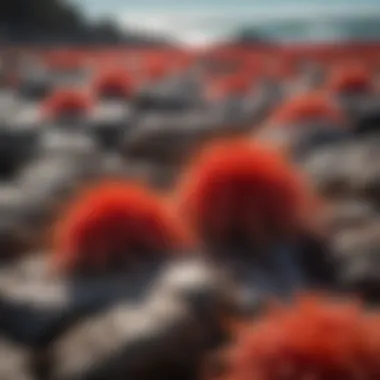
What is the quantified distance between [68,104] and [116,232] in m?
0.65

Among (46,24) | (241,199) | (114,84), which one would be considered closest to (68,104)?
(114,84)

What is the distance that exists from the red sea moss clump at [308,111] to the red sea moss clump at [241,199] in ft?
1.05

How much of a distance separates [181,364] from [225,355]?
0.04 meters

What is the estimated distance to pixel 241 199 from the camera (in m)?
0.62

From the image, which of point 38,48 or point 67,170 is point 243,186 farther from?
point 38,48

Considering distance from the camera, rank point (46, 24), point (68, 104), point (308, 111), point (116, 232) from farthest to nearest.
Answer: point (46, 24) → point (68, 104) → point (308, 111) → point (116, 232)

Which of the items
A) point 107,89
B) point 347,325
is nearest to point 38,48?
point 107,89

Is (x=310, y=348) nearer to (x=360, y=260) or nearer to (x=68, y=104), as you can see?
(x=360, y=260)

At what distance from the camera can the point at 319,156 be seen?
0.85m

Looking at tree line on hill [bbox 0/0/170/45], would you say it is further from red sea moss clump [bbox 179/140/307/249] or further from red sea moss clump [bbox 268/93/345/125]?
red sea moss clump [bbox 179/140/307/249]

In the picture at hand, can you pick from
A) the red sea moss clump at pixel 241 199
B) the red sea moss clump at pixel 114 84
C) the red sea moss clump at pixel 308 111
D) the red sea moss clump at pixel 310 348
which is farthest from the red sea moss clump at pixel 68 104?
the red sea moss clump at pixel 310 348

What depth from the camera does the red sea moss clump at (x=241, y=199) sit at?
2.03 ft

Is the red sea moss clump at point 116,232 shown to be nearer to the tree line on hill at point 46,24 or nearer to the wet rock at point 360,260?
the wet rock at point 360,260

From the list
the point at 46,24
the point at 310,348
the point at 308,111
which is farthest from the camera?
→ the point at 46,24
